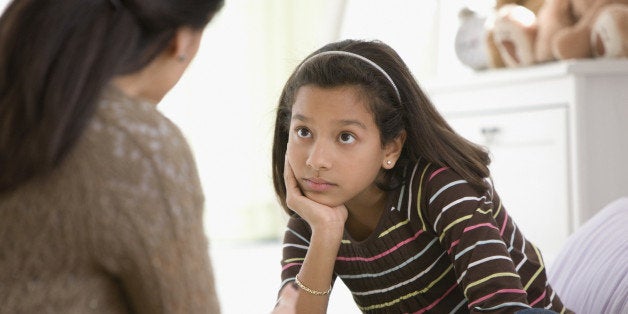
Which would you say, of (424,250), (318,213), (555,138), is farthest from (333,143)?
(555,138)

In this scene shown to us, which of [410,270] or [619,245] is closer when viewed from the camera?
[410,270]

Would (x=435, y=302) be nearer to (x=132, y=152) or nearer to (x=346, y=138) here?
(x=346, y=138)

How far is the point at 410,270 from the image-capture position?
57.8 inches

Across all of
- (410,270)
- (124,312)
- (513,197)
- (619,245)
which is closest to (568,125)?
(513,197)

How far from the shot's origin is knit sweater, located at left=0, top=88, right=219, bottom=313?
2.42 feet

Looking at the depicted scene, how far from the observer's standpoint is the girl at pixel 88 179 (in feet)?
2.41

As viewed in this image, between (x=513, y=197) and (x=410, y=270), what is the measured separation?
147 centimetres

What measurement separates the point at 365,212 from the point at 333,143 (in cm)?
21

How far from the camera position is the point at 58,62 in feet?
2.46

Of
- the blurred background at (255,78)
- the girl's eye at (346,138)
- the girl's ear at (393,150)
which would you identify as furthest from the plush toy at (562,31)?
the girl's eye at (346,138)

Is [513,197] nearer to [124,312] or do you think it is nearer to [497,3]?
[497,3]

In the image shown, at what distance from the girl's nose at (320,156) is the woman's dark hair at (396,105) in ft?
0.36

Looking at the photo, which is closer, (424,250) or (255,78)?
(424,250)

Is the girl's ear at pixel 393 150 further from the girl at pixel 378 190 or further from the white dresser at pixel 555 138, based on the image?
the white dresser at pixel 555 138
